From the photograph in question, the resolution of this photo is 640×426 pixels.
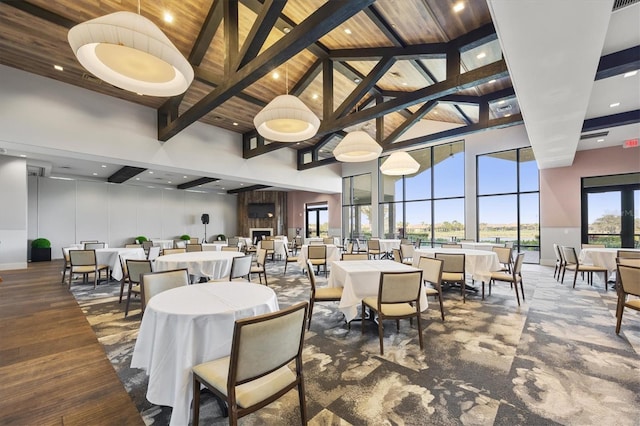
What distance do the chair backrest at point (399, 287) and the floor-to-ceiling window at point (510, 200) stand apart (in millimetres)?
7975

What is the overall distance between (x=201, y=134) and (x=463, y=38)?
7.04 metres

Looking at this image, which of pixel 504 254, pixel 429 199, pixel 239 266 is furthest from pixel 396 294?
pixel 429 199

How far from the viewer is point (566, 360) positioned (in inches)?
108

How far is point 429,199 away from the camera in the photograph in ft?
35.7

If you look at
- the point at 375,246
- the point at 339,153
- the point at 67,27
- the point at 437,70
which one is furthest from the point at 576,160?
the point at 67,27

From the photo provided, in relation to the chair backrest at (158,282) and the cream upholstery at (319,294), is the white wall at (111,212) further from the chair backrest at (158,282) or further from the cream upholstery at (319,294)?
the cream upholstery at (319,294)

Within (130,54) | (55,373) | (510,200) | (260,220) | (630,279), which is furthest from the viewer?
(260,220)

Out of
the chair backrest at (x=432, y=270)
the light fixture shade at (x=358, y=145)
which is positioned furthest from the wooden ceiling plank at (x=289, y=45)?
the chair backrest at (x=432, y=270)

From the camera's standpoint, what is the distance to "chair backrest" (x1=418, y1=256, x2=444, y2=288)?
3.70 meters

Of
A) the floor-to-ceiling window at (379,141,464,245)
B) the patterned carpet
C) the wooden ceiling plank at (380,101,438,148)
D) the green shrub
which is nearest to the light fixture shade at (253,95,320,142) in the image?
the patterned carpet

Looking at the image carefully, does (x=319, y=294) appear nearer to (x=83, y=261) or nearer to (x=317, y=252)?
(x=317, y=252)

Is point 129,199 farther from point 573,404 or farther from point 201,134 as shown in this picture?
point 573,404

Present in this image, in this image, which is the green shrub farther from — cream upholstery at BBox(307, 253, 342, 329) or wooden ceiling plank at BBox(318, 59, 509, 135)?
cream upholstery at BBox(307, 253, 342, 329)

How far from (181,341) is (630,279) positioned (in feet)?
16.0
